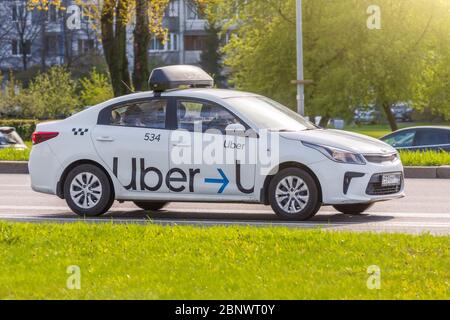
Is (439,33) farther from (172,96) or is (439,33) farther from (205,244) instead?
(205,244)

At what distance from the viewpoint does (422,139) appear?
27.1 m

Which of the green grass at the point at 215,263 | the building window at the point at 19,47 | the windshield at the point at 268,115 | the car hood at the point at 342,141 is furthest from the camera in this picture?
the building window at the point at 19,47

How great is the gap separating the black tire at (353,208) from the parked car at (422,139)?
43.0ft

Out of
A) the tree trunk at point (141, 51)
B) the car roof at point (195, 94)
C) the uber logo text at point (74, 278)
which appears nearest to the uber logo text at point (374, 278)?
the uber logo text at point (74, 278)

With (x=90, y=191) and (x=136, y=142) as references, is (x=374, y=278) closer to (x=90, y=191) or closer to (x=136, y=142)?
(x=136, y=142)

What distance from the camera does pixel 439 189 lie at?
1764 centimetres

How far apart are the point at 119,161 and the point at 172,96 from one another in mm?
1025

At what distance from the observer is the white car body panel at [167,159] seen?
499 inches

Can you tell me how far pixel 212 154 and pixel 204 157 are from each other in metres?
0.11

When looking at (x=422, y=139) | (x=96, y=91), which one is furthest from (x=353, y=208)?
(x=96, y=91)

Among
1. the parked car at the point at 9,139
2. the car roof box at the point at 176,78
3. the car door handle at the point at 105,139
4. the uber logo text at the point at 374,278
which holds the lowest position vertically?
the parked car at the point at 9,139

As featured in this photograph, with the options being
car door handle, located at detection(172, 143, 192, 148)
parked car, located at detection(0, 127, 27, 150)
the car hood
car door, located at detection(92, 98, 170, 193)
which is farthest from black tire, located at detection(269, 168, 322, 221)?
parked car, located at detection(0, 127, 27, 150)

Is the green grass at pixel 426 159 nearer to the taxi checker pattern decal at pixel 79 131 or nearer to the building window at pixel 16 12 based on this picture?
the taxi checker pattern decal at pixel 79 131

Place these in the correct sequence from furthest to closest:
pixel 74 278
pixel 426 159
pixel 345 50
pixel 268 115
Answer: pixel 345 50 < pixel 426 159 < pixel 268 115 < pixel 74 278
